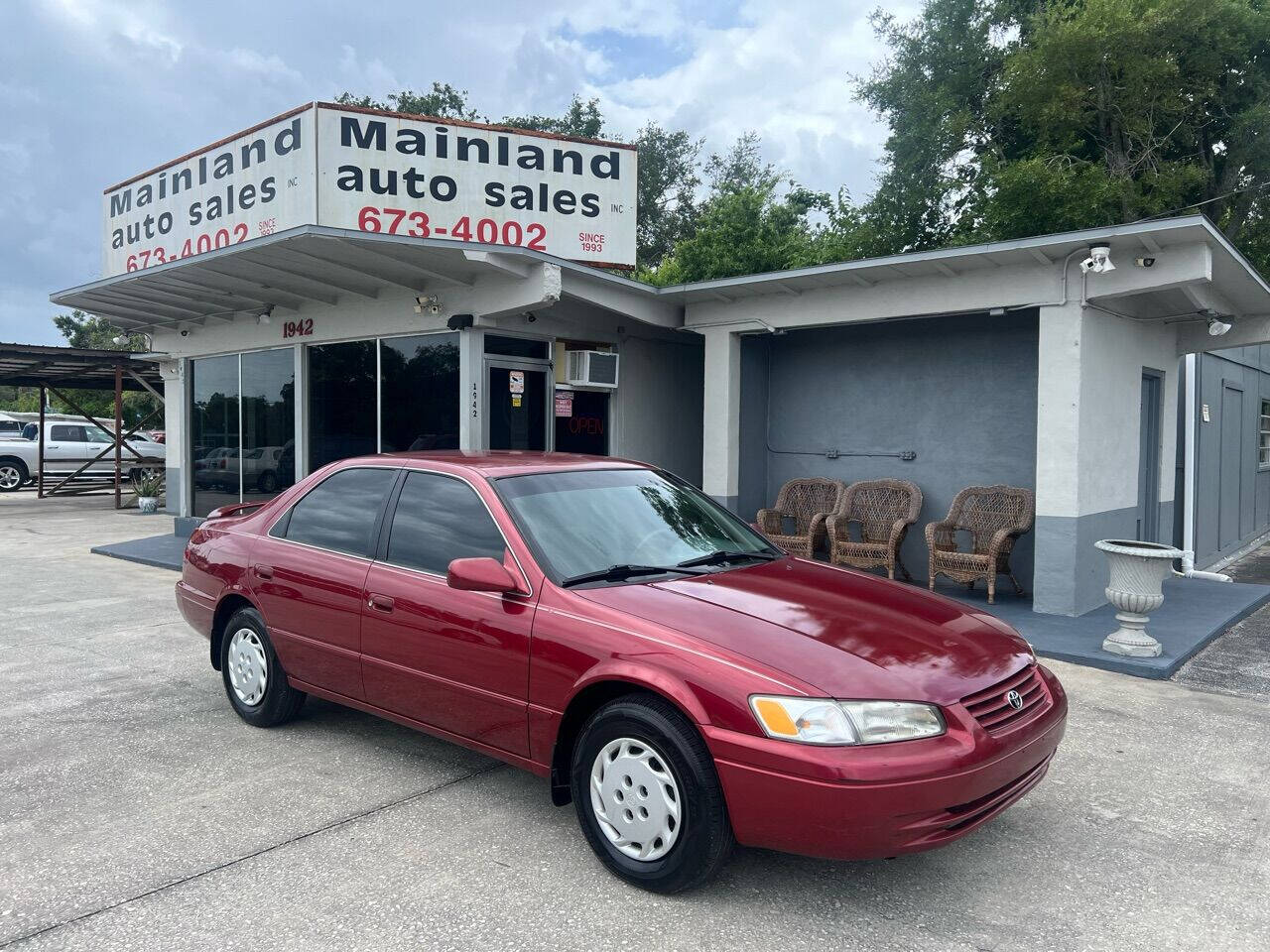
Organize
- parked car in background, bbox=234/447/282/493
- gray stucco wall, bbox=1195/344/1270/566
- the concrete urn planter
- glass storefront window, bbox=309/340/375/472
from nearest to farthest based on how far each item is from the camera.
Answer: the concrete urn planter < glass storefront window, bbox=309/340/375/472 < gray stucco wall, bbox=1195/344/1270/566 < parked car in background, bbox=234/447/282/493

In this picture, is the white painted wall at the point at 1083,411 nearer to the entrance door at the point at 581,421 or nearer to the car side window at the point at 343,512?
the entrance door at the point at 581,421

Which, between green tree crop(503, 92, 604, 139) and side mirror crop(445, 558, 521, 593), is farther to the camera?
green tree crop(503, 92, 604, 139)

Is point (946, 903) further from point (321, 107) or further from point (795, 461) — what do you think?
point (321, 107)

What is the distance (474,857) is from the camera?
11.4ft

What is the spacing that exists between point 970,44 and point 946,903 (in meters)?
25.9

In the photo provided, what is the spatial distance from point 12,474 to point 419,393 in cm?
1820

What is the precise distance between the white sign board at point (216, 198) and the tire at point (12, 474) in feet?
39.6

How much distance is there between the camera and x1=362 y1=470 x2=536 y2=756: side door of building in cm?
362

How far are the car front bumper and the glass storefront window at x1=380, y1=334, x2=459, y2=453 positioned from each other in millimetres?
6934

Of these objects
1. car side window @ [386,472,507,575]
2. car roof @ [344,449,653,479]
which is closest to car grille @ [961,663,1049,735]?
car side window @ [386,472,507,575]

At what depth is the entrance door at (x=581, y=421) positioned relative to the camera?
33.7 ft

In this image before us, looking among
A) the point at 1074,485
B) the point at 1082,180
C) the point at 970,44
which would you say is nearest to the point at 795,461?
the point at 1074,485

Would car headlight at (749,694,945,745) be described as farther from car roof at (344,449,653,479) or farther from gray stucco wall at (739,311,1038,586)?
gray stucco wall at (739,311,1038,586)

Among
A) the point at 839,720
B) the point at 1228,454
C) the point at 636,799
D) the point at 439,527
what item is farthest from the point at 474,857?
the point at 1228,454
